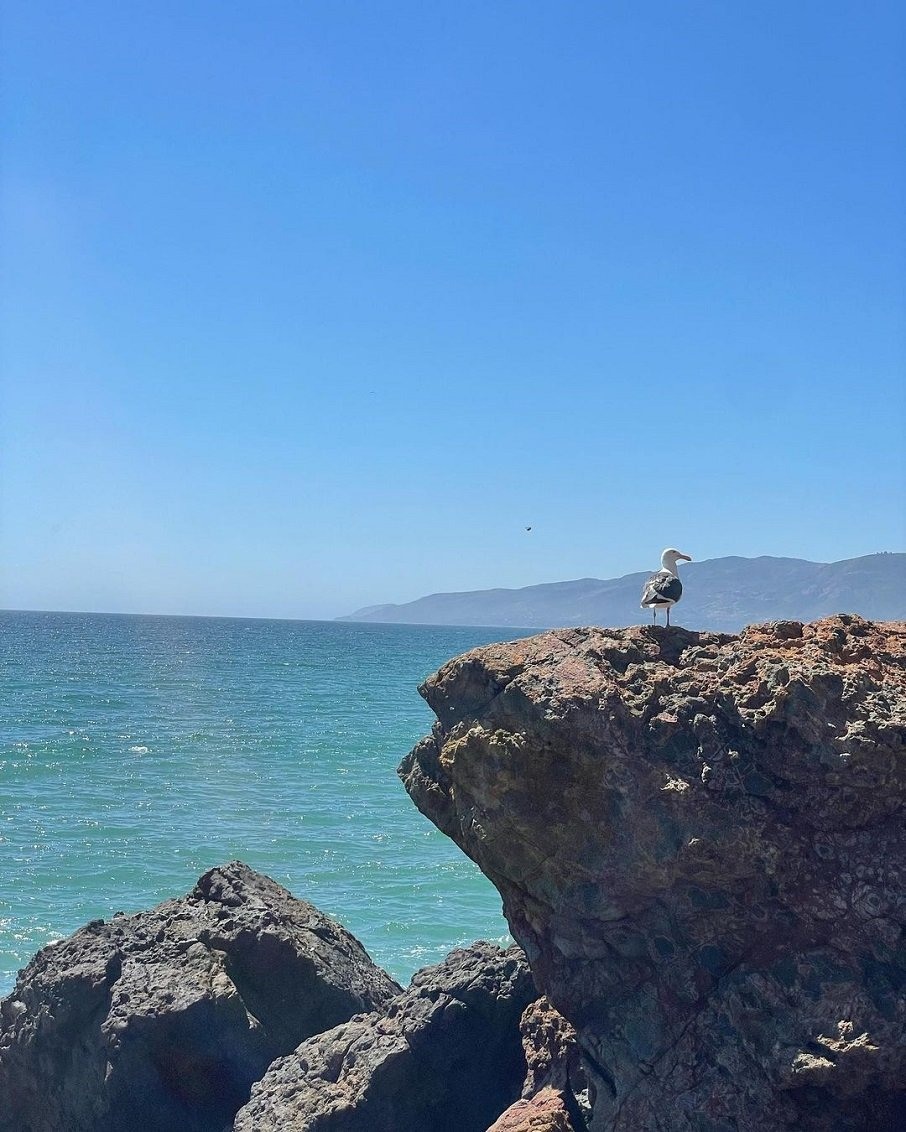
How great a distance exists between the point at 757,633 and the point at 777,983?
2.29 m

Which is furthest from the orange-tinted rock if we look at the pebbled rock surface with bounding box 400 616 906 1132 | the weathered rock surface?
the pebbled rock surface with bounding box 400 616 906 1132

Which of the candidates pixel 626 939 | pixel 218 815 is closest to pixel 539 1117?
pixel 626 939

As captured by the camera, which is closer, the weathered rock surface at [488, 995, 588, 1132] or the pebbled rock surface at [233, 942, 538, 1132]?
the weathered rock surface at [488, 995, 588, 1132]

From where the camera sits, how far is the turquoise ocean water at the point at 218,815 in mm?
16672

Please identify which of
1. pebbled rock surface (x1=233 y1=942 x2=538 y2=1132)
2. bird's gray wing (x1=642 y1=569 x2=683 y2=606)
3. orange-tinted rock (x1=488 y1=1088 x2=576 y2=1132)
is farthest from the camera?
bird's gray wing (x1=642 y1=569 x2=683 y2=606)

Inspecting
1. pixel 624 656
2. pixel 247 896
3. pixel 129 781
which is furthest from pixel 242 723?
pixel 624 656

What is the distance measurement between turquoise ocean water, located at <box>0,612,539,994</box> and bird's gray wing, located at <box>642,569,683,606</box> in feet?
26.9

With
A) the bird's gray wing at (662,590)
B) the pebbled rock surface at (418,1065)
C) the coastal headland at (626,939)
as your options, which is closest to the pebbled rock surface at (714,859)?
the coastal headland at (626,939)

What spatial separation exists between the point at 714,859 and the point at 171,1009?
4493 mm

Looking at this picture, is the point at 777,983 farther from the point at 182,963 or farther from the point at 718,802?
the point at 182,963

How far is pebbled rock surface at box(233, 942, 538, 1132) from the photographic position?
280 inches

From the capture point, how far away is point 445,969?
8.04 meters

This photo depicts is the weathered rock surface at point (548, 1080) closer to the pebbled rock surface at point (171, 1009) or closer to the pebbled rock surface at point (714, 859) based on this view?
the pebbled rock surface at point (714, 859)

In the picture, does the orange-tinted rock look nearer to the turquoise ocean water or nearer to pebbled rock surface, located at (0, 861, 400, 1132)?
pebbled rock surface, located at (0, 861, 400, 1132)
